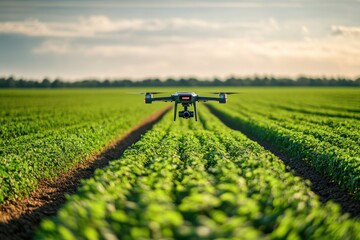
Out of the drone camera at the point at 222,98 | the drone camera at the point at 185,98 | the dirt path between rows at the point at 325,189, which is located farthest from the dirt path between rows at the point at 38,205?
the dirt path between rows at the point at 325,189

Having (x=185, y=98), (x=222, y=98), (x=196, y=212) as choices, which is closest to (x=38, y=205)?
(x=185, y=98)

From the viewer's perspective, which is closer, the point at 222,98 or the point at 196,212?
the point at 196,212

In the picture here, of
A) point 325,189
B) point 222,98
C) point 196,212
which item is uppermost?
point 222,98

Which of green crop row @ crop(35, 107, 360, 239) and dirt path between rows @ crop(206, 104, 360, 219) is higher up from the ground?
green crop row @ crop(35, 107, 360, 239)

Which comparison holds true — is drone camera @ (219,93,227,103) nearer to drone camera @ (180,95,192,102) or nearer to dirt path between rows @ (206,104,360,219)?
drone camera @ (180,95,192,102)

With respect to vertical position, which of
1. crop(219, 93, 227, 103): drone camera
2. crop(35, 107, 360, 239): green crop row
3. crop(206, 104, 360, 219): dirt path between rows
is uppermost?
crop(219, 93, 227, 103): drone camera

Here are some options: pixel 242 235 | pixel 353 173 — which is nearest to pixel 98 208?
pixel 242 235

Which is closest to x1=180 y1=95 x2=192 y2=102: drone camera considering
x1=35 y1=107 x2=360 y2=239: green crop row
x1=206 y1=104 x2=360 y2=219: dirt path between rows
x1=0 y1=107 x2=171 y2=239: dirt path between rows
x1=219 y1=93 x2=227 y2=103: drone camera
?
x1=219 y1=93 x2=227 y2=103: drone camera

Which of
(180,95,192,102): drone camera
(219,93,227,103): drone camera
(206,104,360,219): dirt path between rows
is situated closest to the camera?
(206,104,360,219): dirt path between rows

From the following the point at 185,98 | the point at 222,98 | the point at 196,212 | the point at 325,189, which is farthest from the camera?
the point at 325,189

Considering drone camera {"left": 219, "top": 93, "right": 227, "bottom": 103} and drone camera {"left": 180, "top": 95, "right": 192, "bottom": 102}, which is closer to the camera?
drone camera {"left": 180, "top": 95, "right": 192, "bottom": 102}

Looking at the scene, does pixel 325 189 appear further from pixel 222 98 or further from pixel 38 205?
pixel 38 205

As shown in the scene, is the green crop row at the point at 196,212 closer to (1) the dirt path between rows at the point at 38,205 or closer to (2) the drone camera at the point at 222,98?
(1) the dirt path between rows at the point at 38,205
